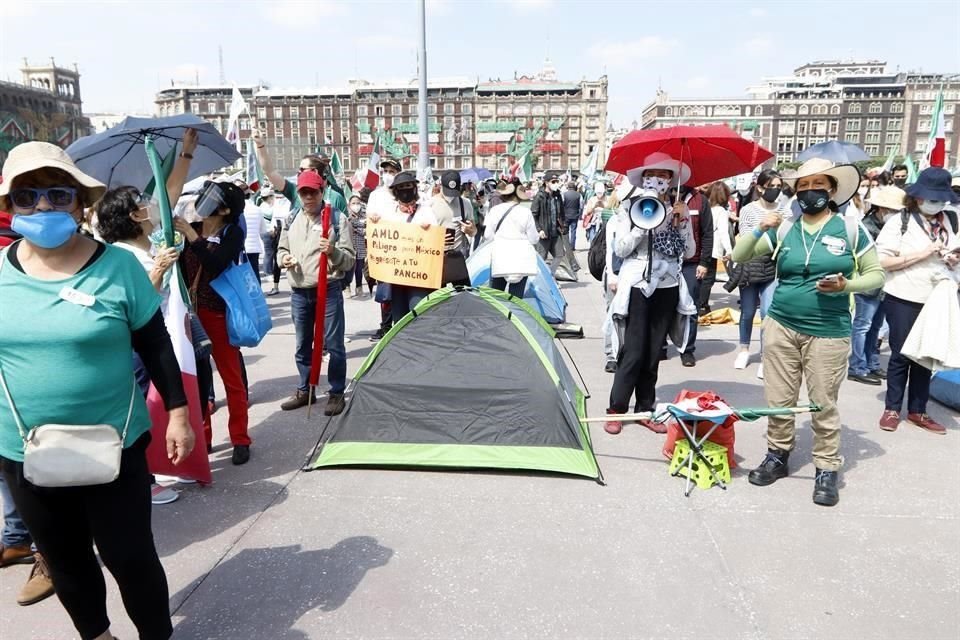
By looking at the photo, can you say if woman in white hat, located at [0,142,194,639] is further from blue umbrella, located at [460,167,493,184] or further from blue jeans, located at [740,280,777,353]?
blue umbrella, located at [460,167,493,184]

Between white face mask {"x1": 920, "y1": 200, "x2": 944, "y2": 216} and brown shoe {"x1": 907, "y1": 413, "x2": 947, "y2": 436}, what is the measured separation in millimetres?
1596

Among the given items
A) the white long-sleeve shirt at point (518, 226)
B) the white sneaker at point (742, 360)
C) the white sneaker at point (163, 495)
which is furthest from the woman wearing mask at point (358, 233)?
the white sneaker at point (163, 495)

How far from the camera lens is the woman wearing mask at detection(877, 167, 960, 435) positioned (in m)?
4.85

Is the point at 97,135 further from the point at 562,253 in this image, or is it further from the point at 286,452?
the point at 562,253

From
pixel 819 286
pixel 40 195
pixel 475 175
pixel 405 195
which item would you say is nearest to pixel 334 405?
pixel 405 195

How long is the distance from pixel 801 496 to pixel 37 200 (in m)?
4.13

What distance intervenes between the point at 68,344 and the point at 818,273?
3.74 m

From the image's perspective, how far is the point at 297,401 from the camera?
5523mm

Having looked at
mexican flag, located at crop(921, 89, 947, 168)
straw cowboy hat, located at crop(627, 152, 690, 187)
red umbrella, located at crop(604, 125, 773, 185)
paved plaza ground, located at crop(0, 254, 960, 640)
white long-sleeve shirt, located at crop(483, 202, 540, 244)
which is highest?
mexican flag, located at crop(921, 89, 947, 168)

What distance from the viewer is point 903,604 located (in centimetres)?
289

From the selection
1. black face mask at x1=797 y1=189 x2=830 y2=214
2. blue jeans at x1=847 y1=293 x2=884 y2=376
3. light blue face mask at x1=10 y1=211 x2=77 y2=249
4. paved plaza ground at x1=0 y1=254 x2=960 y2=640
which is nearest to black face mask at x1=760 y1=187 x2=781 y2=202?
blue jeans at x1=847 y1=293 x2=884 y2=376

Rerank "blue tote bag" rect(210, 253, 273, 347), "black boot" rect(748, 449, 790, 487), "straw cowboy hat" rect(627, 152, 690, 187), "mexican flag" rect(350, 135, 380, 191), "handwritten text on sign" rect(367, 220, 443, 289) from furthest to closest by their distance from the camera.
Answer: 1. "mexican flag" rect(350, 135, 380, 191)
2. "handwritten text on sign" rect(367, 220, 443, 289)
3. "straw cowboy hat" rect(627, 152, 690, 187)
4. "blue tote bag" rect(210, 253, 273, 347)
5. "black boot" rect(748, 449, 790, 487)

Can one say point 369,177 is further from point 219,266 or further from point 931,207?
point 931,207

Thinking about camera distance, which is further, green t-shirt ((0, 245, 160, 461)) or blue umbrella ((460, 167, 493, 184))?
blue umbrella ((460, 167, 493, 184))
